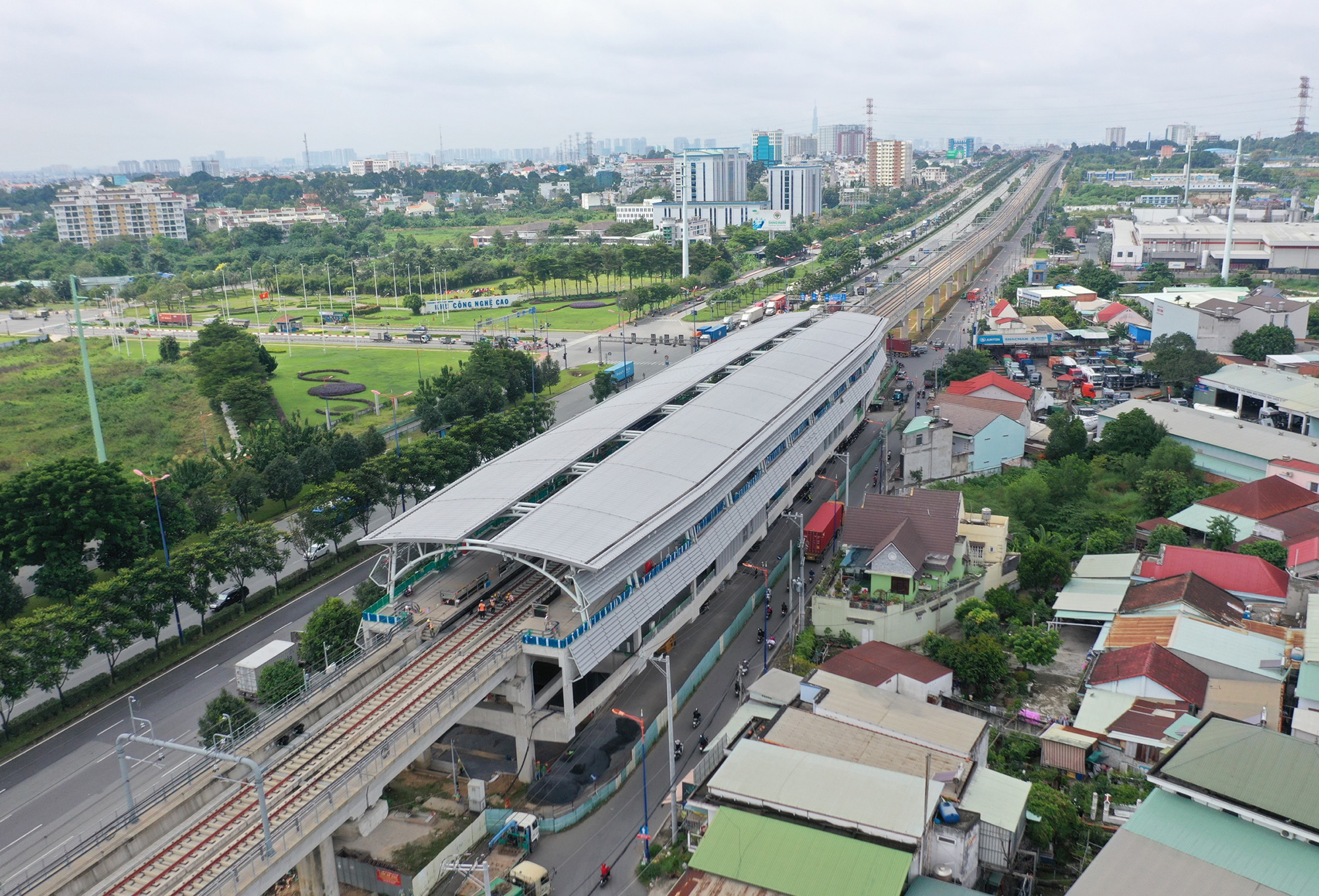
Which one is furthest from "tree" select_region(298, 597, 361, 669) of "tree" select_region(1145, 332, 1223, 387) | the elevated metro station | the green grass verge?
"tree" select_region(1145, 332, 1223, 387)

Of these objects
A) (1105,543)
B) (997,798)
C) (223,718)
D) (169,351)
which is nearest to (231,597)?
(223,718)

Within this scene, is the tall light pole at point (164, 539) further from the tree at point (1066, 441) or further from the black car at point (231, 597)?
the tree at point (1066, 441)

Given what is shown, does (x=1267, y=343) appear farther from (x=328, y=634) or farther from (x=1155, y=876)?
(x=328, y=634)

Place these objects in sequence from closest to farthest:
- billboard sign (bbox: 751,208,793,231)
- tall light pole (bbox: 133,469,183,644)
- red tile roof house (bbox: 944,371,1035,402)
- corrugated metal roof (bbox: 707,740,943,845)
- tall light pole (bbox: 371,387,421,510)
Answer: corrugated metal roof (bbox: 707,740,943,845) → tall light pole (bbox: 133,469,183,644) → tall light pole (bbox: 371,387,421,510) → red tile roof house (bbox: 944,371,1035,402) → billboard sign (bbox: 751,208,793,231)

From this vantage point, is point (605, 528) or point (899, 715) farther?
Answer: point (605, 528)

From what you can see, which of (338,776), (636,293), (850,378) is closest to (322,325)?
(636,293)

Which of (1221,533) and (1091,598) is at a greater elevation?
(1221,533)

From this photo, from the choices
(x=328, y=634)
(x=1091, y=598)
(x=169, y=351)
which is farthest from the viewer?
(x=169, y=351)

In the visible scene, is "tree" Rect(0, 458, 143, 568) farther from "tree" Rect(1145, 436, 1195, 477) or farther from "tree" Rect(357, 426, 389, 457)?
"tree" Rect(1145, 436, 1195, 477)
